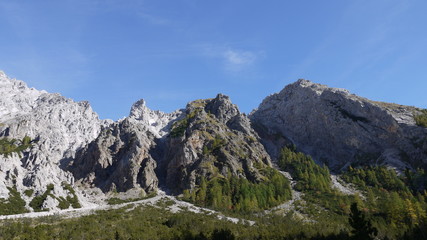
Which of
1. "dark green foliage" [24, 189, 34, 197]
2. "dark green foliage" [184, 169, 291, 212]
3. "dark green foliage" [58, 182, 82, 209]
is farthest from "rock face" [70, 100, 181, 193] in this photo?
"dark green foliage" [24, 189, 34, 197]

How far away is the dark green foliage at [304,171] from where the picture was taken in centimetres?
14638

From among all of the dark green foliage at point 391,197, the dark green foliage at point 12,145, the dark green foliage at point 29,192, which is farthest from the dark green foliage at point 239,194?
the dark green foliage at point 12,145

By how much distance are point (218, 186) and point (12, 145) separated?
134 m

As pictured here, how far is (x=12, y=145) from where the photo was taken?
6924 inches

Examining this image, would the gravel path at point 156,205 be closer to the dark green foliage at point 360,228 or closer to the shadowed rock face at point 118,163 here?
the shadowed rock face at point 118,163

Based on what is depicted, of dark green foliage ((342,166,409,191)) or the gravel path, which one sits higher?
dark green foliage ((342,166,409,191))

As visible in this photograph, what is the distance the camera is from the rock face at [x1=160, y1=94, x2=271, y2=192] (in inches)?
6083

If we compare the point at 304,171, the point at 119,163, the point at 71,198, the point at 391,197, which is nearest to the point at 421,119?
the point at 391,197

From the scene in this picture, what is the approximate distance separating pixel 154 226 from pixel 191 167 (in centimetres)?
8116

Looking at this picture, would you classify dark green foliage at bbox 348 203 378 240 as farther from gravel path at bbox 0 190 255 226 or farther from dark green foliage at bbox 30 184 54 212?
dark green foliage at bbox 30 184 54 212

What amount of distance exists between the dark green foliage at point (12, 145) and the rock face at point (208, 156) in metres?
81.3

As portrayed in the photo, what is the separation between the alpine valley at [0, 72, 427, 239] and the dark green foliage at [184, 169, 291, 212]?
0.58 metres

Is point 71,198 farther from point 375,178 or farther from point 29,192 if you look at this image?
point 375,178

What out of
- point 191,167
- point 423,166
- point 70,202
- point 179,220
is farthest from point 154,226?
point 423,166
